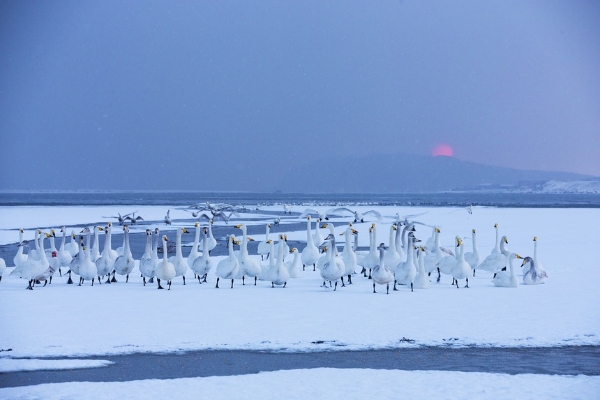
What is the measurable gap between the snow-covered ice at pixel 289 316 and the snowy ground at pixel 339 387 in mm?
1495

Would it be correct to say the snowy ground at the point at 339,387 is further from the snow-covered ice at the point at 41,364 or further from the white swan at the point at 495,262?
the white swan at the point at 495,262

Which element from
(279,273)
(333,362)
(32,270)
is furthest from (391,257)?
(32,270)

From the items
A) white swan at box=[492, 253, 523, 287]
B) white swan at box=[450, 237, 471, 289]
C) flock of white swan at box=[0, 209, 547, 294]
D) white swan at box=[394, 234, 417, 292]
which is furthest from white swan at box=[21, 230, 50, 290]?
white swan at box=[492, 253, 523, 287]

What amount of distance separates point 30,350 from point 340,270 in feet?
24.5

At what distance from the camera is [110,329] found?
10.9 m

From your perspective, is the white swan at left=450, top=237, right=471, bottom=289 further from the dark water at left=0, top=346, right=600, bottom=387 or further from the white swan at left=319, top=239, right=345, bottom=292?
the dark water at left=0, top=346, right=600, bottom=387

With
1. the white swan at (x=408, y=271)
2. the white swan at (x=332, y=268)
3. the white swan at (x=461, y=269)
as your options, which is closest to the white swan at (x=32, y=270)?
the white swan at (x=332, y=268)

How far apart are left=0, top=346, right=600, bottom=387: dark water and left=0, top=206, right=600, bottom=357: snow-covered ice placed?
0.34 meters

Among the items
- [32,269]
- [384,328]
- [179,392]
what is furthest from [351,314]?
[32,269]

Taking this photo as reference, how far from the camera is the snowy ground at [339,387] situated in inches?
301

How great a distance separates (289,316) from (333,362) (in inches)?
118

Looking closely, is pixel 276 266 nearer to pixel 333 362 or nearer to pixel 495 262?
pixel 495 262

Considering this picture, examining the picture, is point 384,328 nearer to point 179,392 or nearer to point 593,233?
point 179,392

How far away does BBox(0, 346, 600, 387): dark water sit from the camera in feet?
27.9
